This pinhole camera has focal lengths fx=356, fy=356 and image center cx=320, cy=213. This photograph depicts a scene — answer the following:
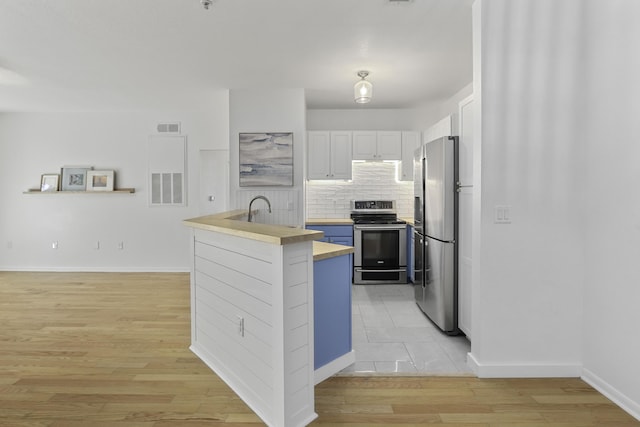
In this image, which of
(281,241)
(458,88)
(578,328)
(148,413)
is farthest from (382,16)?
(148,413)

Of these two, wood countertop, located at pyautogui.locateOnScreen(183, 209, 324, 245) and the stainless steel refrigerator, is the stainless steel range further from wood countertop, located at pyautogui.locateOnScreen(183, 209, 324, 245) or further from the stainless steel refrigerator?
wood countertop, located at pyautogui.locateOnScreen(183, 209, 324, 245)

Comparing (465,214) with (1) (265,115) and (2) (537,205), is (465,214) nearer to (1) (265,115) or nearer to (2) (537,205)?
(2) (537,205)

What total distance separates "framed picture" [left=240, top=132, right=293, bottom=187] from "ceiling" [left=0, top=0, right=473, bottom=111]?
63 cm

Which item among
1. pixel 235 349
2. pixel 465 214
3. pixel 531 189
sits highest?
pixel 531 189

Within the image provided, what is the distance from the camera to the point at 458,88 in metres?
4.55

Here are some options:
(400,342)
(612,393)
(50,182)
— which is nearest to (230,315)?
(400,342)

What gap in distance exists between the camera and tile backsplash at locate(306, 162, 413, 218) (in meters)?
5.64

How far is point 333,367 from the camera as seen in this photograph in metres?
2.45

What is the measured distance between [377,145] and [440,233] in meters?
2.50

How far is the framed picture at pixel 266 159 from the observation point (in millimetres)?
4496

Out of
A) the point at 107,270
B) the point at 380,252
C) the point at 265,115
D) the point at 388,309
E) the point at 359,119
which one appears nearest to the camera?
the point at 388,309

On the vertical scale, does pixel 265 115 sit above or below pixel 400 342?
above

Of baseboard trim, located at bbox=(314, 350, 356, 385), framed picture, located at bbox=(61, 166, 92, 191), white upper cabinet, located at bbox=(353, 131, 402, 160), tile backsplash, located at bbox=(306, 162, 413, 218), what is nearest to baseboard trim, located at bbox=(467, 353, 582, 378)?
baseboard trim, located at bbox=(314, 350, 356, 385)

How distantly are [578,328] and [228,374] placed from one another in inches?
92.4
